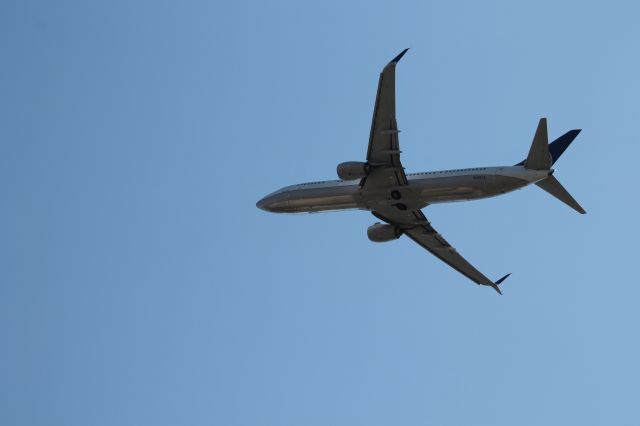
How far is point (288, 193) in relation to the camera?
57.9 m

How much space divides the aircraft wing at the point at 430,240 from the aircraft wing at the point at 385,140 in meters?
4.10

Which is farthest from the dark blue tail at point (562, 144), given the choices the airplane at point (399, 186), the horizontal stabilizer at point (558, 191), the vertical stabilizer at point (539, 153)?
the vertical stabilizer at point (539, 153)

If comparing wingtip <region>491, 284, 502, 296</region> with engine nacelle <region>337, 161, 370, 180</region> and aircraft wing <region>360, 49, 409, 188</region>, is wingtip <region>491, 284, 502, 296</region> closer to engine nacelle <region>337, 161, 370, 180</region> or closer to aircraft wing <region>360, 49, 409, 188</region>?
aircraft wing <region>360, 49, 409, 188</region>

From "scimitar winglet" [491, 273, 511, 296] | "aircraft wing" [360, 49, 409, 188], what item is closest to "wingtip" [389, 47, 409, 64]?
"aircraft wing" [360, 49, 409, 188]

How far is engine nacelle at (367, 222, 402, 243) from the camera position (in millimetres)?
59094

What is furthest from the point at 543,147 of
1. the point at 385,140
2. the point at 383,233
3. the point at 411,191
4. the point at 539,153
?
the point at 383,233

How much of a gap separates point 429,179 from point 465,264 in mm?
9526

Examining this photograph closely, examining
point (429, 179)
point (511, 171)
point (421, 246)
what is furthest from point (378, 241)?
point (511, 171)

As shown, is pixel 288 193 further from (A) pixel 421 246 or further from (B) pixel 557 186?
(B) pixel 557 186

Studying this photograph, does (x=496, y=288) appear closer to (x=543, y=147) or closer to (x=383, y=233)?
(x=383, y=233)

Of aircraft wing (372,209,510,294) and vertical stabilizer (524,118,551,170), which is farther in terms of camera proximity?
aircraft wing (372,209,510,294)

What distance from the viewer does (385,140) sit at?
51.2 m

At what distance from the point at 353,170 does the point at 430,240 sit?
9528 millimetres

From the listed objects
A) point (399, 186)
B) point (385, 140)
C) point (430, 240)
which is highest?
point (385, 140)
